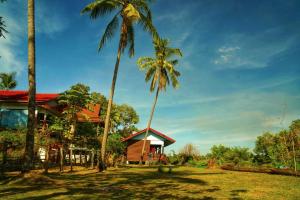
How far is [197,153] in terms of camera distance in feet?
138

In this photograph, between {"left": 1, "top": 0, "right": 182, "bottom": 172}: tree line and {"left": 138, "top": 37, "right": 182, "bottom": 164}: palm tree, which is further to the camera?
{"left": 138, "top": 37, "right": 182, "bottom": 164}: palm tree

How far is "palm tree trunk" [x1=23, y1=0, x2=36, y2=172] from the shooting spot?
13000 millimetres

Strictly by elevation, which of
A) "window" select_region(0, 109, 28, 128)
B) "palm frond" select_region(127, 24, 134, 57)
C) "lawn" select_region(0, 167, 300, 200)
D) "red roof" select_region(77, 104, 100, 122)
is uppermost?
"palm frond" select_region(127, 24, 134, 57)

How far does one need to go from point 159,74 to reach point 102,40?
1496cm

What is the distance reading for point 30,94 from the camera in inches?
533

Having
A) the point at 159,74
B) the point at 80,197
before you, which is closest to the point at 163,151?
the point at 159,74

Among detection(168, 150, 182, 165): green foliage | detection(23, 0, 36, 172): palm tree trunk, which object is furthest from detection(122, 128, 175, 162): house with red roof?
detection(23, 0, 36, 172): palm tree trunk

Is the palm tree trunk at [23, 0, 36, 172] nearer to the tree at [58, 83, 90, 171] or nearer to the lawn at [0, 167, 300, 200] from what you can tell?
the lawn at [0, 167, 300, 200]

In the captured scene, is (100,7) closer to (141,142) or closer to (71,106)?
(71,106)

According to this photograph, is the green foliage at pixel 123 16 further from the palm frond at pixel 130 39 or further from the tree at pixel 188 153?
the tree at pixel 188 153

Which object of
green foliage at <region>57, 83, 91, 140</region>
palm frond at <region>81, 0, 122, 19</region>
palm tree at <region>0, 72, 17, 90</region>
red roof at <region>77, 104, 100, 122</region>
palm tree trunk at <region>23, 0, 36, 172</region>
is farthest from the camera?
palm tree at <region>0, 72, 17, 90</region>

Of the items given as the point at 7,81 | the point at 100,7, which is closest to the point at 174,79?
the point at 100,7

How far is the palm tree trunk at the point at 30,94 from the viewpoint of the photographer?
1300 cm

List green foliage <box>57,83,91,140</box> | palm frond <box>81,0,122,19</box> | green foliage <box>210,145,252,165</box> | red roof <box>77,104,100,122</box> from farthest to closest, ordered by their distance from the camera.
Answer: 1. green foliage <box>210,145,252,165</box>
2. red roof <box>77,104,100,122</box>
3. green foliage <box>57,83,91,140</box>
4. palm frond <box>81,0,122,19</box>
